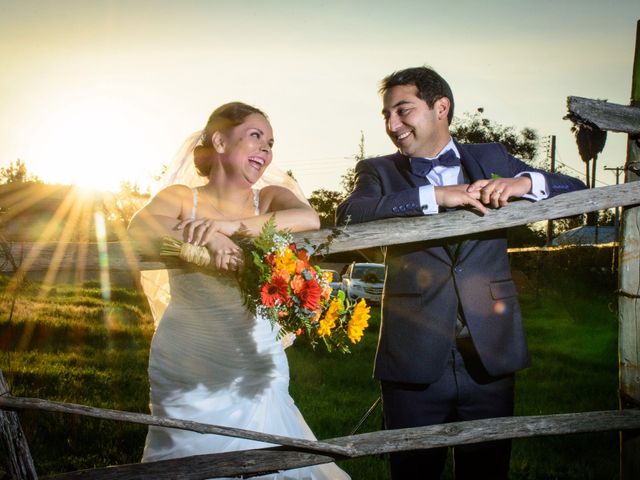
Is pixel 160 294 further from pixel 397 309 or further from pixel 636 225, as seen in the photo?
pixel 636 225

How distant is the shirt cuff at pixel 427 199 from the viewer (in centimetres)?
330

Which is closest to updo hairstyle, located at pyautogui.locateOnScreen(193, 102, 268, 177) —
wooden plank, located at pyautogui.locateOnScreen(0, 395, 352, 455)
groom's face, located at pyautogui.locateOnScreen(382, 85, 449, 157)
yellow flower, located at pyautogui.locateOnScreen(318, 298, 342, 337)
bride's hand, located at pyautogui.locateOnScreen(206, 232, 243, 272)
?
groom's face, located at pyautogui.locateOnScreen(382, 85, 449, 157)

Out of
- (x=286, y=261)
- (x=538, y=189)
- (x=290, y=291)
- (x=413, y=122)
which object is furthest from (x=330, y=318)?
(x=538, y=189)

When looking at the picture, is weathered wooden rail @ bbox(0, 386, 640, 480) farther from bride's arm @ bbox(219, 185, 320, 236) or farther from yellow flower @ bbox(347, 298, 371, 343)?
bride's arm @ bbox(219, 185, 320, 236)

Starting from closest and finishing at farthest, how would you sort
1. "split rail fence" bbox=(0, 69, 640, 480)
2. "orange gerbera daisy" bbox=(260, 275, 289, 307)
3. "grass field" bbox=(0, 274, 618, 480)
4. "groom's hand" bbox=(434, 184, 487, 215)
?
"split rail fence" bbox=(0, 69, 640, 480) → "orange gerbera daisy" bbox=(260, 275, 289, 307) → "groom's hand" bbox=(434, 184, 487, 215) → "grass field" bbox=(0, 274, 618, 480)

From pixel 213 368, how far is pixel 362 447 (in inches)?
48.3

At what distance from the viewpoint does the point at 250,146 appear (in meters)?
3.81

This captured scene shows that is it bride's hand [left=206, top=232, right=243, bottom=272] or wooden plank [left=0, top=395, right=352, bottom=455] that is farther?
A: bride's hand [left=206, top=232, right=243, bottom=272]

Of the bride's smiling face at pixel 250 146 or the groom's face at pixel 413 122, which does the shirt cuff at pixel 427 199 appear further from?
the bride's smiling face at pixel 250 146

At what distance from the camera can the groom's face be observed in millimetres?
3496

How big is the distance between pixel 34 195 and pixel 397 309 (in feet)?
151

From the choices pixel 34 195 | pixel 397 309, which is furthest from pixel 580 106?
pixel 34 195

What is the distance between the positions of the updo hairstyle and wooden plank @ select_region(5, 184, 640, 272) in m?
1.08

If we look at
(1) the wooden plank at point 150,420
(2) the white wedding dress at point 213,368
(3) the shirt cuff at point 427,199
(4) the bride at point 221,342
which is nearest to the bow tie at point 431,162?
(3) the shirt cuff at point 427,199
